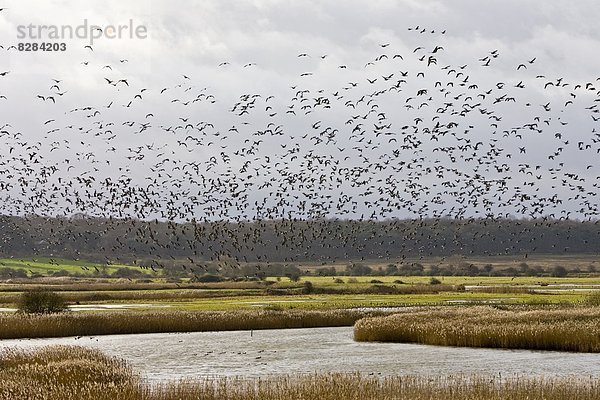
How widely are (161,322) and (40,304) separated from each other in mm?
12991

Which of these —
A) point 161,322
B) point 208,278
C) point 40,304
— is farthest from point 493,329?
point 208,278

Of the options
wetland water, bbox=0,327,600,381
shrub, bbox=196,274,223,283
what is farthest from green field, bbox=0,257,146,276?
wetland water, bbox=0,327,600,381

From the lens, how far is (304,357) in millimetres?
48969

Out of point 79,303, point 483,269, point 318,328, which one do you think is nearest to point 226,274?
point 483,269

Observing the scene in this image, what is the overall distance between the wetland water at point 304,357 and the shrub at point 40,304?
12.7 meters

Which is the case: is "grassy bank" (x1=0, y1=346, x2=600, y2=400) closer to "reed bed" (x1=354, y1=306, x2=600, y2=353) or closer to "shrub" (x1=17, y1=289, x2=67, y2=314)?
"reed bed" (x1=354, y1=306, x2=600, y2=353)

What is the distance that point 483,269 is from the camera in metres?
193

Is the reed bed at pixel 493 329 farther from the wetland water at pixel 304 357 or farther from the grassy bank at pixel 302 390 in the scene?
the grassy bank at pixel 302 390

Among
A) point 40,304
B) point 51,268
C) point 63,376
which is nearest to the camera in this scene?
point 63,376

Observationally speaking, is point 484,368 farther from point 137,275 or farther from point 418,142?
point 137,275

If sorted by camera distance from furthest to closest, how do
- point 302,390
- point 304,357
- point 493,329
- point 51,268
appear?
1. point 51,268
2. point 493,329
3. point 304,357
4. point 302,390

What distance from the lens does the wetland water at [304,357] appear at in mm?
42344

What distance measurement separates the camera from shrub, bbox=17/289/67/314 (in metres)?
71.7

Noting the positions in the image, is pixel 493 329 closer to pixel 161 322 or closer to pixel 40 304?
pixel 161 322
